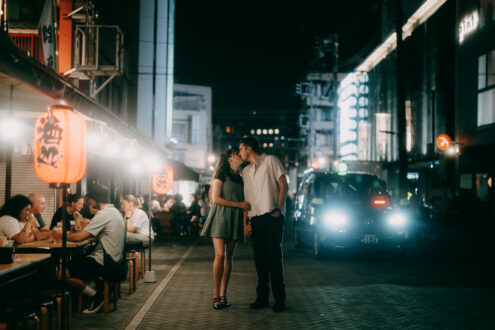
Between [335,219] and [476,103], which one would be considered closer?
[335,219]

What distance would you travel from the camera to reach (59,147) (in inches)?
244

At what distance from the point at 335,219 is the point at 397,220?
5.16ft

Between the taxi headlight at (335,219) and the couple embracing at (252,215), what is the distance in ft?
19.5

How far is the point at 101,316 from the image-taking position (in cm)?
736

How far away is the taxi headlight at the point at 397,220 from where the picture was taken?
1345 centimetres

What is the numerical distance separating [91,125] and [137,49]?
75.7 ft

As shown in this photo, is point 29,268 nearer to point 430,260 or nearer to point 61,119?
point 61,119

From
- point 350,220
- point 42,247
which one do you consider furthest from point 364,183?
point 42,247

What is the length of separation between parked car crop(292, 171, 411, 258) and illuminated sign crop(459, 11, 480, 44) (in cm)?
1231

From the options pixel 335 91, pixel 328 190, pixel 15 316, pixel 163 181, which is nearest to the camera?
pixel 15 316

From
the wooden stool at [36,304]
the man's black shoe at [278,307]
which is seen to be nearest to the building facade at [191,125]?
the man's black shoe at [278,307]

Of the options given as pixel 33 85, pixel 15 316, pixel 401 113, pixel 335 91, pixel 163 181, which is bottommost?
pixel 15 316

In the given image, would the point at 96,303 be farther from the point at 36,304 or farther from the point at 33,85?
the point at 33,85

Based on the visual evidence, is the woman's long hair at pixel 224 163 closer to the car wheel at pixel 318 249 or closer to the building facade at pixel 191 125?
the car wheel at pixel 318 249
